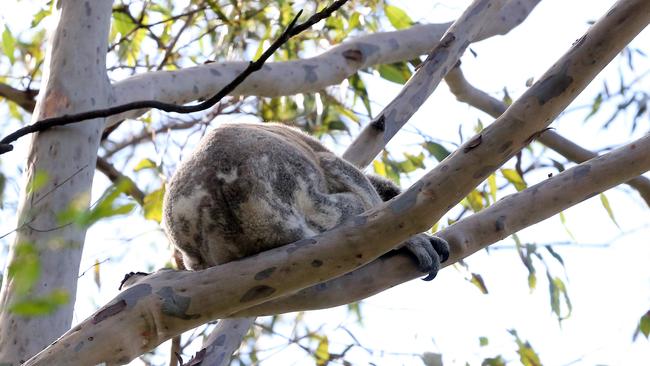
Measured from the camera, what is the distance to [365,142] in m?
3.40

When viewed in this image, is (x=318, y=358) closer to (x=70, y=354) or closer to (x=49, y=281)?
(x=49, y=281)

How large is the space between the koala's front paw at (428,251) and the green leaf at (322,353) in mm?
1706

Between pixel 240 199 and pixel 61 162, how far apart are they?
24.7 inches

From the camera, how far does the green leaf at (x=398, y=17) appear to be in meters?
4.74

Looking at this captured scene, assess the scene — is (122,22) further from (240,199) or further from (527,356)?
(527,356)

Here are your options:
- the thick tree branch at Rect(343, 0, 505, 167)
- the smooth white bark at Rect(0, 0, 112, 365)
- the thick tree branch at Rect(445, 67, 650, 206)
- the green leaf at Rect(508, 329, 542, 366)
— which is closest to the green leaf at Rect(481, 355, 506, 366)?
the green leaf at Rect(508, 329, 542, 366)

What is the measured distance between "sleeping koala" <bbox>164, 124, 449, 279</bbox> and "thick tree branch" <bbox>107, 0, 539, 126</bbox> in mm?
594

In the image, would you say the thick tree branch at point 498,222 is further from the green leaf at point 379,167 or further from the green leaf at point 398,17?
the green leaf at point 398,17

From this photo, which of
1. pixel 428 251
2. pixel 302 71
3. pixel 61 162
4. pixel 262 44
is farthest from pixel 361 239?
pixel 262 44

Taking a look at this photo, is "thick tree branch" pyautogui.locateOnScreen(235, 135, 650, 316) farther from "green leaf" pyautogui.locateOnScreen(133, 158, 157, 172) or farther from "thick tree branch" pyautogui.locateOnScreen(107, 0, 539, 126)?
"green leaf" pyautogui.locateOnScreen(133, 158, 157, 172)

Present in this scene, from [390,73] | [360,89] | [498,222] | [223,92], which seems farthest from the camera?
[360,89]

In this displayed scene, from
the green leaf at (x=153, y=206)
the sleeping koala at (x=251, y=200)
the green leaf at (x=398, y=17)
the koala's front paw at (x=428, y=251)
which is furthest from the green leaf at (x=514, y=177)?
the koala's front paw at (x=428, y=251)

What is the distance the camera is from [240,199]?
2.62 metres

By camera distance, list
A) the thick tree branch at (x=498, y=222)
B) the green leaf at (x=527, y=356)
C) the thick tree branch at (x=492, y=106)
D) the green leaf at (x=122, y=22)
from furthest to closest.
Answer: the green leaf at (x=122, y=22), the green leaf at (x=527, y=356), the thick tree branch at (x=492, y=106), the thick tree branch at (x=498, y=222)
